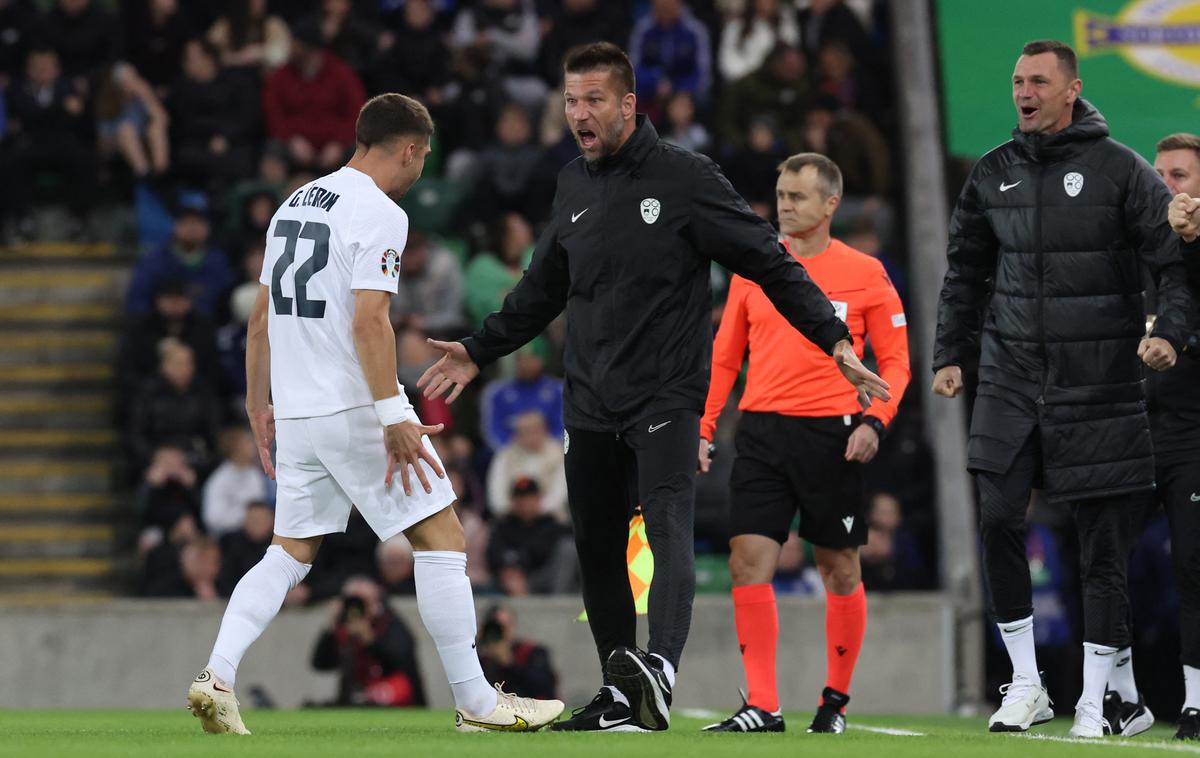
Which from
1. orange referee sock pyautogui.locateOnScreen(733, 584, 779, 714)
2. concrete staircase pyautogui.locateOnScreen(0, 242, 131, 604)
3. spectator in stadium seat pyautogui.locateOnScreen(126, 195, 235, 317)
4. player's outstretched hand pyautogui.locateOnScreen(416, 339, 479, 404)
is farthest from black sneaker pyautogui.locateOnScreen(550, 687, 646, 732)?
spectator in stadium seat pyautogui.locateOnScreen(126, 195, 235, 317)

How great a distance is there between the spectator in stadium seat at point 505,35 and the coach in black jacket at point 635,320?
33.3ft

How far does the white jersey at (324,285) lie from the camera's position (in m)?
7.23

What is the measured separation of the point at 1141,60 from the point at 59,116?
905cm

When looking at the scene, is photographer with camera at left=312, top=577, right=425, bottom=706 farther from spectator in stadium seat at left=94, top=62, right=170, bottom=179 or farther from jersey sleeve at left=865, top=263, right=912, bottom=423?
spectator in stadium seat at left=94, top=62, right=170, bottom=179

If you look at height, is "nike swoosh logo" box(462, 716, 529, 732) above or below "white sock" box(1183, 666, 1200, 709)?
above

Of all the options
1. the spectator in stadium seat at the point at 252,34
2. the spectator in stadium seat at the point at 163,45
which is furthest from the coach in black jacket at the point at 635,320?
the spectator in stadium seat at the point at 163,45

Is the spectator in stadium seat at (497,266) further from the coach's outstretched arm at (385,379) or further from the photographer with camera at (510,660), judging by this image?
the coach's outstretched arm at (385,379)

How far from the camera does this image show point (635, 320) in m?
7.60

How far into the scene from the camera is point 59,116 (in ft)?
57.5

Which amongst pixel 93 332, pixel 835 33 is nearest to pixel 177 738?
pixel 93 332

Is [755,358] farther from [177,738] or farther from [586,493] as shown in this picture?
[177,738]

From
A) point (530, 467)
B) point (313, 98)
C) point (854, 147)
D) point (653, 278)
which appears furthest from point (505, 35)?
point (653, 278)

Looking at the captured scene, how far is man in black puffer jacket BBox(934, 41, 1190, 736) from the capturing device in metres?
7.86

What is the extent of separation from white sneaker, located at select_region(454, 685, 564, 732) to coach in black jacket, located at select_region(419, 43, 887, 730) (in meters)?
0.12
